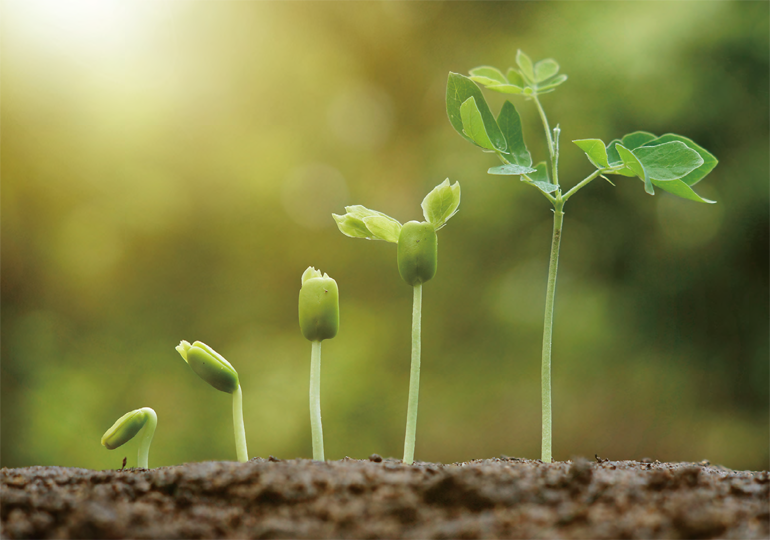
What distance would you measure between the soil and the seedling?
7.8 inches

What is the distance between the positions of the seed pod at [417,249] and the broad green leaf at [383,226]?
0.03 meters

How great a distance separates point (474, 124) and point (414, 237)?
15cm

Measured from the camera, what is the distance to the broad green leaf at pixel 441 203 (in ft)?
2.16

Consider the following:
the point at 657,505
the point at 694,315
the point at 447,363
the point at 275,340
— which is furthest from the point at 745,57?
the point at 657,505

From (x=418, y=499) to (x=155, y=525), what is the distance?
211mm

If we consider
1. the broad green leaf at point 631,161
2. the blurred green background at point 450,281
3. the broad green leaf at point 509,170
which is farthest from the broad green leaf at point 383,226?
the blurred green background at point 450,281

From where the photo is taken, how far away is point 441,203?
66cm

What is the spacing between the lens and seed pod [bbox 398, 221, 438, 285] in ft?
2.10

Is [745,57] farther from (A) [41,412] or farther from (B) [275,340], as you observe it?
(A) [41,412]

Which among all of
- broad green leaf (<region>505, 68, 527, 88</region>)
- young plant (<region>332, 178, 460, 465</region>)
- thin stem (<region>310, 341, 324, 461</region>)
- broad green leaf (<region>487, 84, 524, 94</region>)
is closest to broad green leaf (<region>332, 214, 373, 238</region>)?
young plant (<region>332, 178, 460, 465</region>)

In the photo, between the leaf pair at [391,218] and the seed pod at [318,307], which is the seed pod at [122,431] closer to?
the seed pod at [318,307]

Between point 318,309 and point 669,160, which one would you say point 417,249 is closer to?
point 318,309

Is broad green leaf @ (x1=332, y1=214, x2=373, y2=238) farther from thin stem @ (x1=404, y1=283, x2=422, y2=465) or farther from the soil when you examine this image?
the soil

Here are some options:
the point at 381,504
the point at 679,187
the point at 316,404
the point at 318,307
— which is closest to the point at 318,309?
the point at 318,307
